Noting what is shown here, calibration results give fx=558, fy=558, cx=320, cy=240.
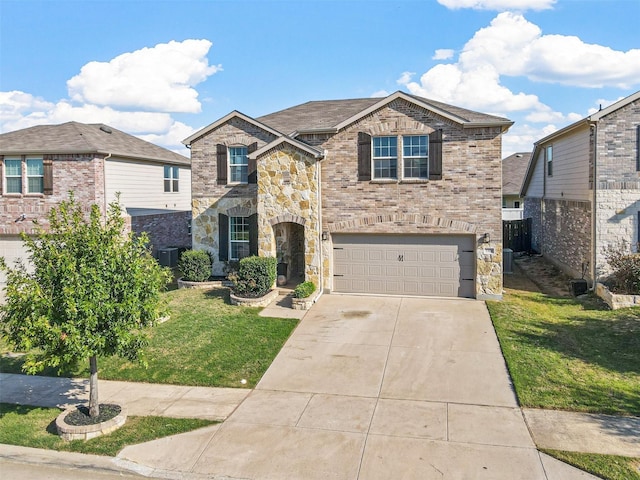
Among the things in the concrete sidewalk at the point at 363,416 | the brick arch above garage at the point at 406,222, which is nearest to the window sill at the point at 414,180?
the brick arch above garage at the point at 406,222

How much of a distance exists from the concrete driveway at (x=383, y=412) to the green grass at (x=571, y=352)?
50 centimetres

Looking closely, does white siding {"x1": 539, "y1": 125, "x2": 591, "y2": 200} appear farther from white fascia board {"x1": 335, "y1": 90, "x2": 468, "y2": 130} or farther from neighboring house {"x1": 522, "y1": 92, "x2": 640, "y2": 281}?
white fascia board {"x1": 335, "y1": 90, "x2": 468, "y2": 130}

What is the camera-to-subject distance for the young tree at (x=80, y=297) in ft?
30.5

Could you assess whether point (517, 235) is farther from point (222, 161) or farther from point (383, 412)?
point (383, 412)

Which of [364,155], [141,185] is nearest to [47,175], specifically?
[141,185]

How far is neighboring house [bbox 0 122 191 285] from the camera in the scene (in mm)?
21172

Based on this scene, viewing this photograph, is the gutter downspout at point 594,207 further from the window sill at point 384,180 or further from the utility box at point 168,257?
the utility box at point 168,257

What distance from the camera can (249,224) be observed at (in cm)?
2067

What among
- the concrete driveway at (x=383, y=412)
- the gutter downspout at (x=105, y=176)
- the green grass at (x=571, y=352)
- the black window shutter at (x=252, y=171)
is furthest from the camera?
the gutter downspout at (x=105, y=176)

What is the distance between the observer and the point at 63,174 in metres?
21.3

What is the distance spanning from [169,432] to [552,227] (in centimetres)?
1907

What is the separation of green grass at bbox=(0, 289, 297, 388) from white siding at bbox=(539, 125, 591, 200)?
37.1 feet

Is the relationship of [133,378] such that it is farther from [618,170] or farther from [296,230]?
[618,170]

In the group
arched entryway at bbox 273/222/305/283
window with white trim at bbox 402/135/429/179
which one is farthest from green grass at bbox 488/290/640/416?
arched entryway at bbox 273/222/305/283
